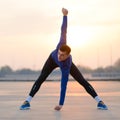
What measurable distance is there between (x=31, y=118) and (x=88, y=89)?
96.4 inches

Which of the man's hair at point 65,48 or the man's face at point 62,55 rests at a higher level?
the man's hair at point 65,48

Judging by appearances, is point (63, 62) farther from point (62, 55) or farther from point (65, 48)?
point (65, 48)

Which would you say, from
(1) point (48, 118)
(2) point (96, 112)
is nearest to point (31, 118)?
(1) point (48, 118)

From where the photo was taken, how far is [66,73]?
11.4m

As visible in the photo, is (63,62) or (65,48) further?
(63,62)

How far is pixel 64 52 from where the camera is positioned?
1093 cm

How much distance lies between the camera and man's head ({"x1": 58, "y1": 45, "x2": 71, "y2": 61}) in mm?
10906

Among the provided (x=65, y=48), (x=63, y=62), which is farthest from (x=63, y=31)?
(x=63, y=62)

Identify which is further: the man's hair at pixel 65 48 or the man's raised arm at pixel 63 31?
the man's raised arm at pixel 63 31

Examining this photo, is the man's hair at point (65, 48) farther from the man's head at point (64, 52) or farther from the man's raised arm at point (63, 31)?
the man's raised arm at point (63, 31)

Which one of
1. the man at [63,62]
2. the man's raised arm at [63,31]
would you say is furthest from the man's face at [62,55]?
the man's raised arm at [63,31]

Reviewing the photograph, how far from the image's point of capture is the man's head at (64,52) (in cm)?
1091

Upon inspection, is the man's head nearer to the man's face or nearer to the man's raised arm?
the man's face

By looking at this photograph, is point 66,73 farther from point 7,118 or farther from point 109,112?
point 7,118
